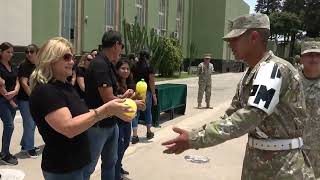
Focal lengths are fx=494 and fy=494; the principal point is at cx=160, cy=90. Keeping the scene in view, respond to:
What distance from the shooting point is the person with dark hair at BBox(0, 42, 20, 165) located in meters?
7.29

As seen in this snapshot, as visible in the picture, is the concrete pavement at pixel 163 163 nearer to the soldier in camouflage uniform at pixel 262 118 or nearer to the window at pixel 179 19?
the soldier in camouflage uniform at pixel 262 118

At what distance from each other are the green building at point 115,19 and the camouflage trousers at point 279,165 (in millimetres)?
12928

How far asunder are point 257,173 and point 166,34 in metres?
36.3

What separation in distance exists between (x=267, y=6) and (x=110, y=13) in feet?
244

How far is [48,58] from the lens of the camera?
339 centimetres

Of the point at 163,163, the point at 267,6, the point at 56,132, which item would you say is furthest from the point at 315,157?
the point at 267,6

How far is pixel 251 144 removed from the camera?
3062 millimetres

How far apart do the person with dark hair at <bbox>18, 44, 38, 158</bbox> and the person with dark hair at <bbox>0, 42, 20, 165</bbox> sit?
16cm

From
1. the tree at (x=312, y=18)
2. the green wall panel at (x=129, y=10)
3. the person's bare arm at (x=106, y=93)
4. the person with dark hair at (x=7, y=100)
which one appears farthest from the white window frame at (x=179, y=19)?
the tree at (x=312, y=18)

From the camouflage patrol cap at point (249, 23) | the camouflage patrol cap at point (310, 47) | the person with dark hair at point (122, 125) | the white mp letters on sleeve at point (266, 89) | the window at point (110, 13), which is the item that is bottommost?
the person with dark hair at point (122, 125)

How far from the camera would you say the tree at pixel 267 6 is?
95.1 m

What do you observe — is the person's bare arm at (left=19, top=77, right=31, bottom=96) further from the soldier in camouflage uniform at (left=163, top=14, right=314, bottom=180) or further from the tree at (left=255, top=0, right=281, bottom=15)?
the tree at (left=255, top=0, right=281, bottom=15)

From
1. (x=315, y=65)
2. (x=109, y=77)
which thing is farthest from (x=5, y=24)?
(x=315, y=65)

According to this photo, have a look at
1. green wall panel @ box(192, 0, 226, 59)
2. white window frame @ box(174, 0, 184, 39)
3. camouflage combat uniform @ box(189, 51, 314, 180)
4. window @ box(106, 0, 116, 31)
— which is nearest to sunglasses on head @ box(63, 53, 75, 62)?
camouflage combat uniform @ box(189, 51, 314, 180)
